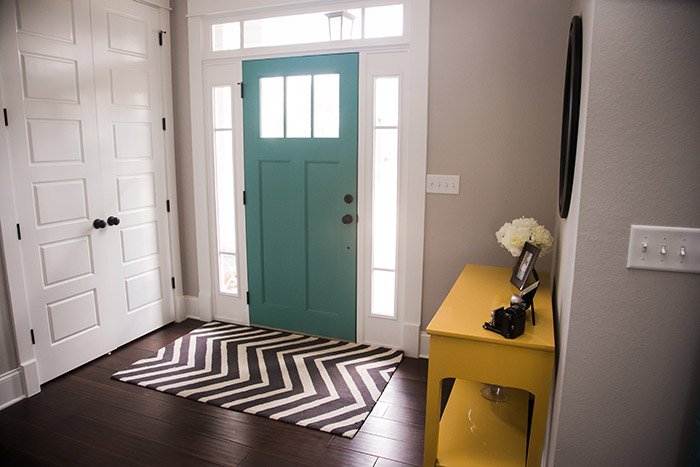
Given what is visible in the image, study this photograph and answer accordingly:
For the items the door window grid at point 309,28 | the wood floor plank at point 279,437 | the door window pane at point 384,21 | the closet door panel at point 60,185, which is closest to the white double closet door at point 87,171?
the closet door panel at point 60,185

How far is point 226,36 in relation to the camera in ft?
11.2

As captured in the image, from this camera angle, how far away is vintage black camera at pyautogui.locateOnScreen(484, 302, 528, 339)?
1706 millimetres

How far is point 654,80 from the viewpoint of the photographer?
49.4 inches

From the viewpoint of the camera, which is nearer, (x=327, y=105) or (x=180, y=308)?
(x=327, y=105)

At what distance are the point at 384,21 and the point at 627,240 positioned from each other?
2.22 metres

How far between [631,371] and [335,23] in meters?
2.64

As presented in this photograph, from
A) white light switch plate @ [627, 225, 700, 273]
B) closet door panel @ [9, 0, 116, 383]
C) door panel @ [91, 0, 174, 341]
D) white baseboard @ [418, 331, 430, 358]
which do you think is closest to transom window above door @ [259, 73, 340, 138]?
door panel @ [91, 0, 174, 341]

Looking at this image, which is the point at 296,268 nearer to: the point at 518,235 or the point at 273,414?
the point at 273,414

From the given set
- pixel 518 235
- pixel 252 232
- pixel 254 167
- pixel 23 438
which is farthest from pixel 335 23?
pixel 23 438

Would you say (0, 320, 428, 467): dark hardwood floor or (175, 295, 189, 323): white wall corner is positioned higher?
(175, 295, 189, 323): white wall corner

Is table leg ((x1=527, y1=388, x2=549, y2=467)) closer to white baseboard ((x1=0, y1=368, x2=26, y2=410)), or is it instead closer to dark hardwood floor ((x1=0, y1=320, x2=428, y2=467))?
dark hardwood floor ((x1=0, y1=320, x2=428, y2=467))

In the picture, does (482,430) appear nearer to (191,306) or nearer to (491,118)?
(491,118)

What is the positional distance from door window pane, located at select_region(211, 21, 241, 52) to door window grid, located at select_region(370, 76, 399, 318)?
1132mm

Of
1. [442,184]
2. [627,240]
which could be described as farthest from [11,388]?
[627,240]
